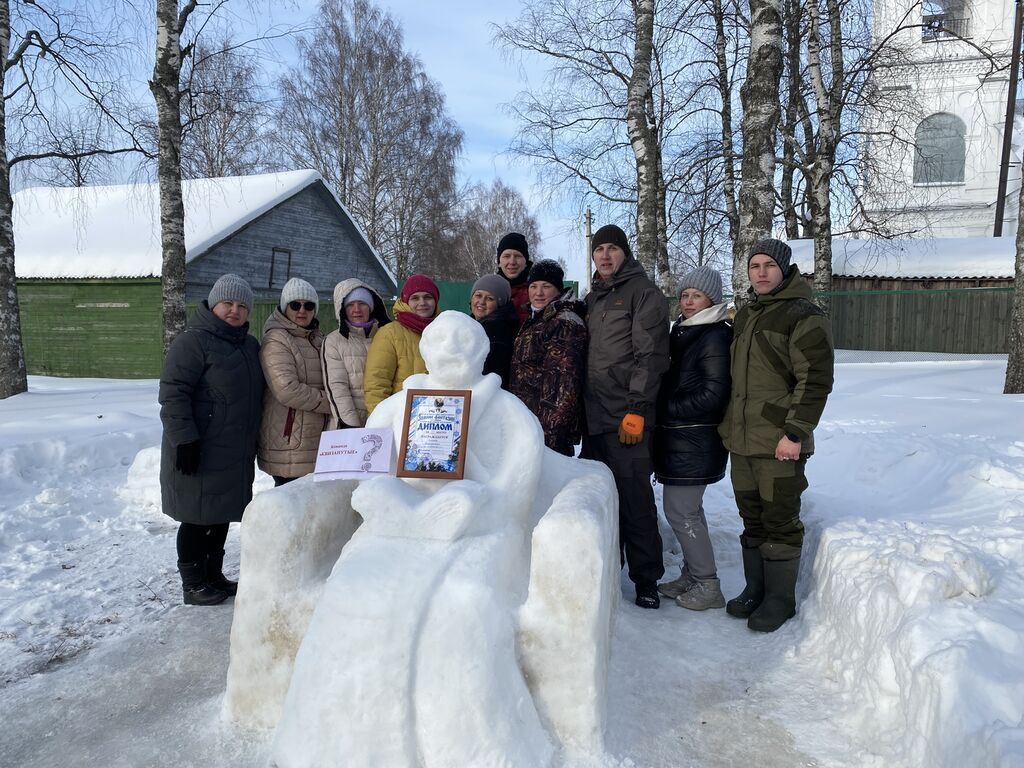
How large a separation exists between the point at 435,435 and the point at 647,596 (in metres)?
1.73

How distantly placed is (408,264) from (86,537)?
22288 millimetres

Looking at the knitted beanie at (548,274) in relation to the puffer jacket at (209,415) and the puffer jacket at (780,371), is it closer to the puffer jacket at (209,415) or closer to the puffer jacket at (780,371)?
the puffer jacket at (780,371)

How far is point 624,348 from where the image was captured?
362cm

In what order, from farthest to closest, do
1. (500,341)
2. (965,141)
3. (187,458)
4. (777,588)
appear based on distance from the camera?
(965,141) → (500,341) → (187,458) → (777,588)

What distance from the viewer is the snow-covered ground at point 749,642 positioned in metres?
2.42

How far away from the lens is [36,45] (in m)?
9.32

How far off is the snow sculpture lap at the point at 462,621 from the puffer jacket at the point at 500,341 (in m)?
1.16

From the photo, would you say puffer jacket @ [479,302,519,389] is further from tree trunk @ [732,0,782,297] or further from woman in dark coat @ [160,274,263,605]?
tree trunk @ [732,0,782,297]

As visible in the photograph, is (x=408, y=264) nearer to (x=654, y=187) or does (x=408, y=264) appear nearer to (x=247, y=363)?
(x=654, y=187)

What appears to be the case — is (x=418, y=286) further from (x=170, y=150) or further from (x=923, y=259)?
(x=923, y=259)

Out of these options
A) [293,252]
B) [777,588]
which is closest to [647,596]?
[777,588]

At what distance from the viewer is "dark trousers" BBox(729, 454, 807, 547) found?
10.9ft

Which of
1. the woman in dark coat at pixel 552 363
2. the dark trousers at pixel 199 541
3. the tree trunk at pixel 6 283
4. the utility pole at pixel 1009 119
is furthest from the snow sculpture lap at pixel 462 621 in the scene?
the utility pole at pixel 1009 119

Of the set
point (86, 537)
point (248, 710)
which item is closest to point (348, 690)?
point (248, 710)
